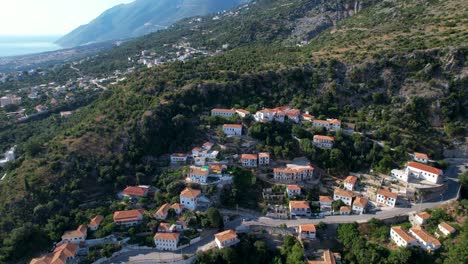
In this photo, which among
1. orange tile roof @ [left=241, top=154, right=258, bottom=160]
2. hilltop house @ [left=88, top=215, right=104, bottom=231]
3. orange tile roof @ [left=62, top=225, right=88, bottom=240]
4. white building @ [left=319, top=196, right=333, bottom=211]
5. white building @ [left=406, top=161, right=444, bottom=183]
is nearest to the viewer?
orange tile roof @ [left=62, top=225, right=88, bottom=240]

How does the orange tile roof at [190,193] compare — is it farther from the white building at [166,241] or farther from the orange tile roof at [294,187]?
the orange tile roof at [294,187]

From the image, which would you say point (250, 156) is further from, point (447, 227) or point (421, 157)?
point (447, 227)

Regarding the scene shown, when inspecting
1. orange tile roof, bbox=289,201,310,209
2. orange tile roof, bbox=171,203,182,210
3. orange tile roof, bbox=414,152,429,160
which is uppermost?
orange tile roof, bbox=414,152,429,160

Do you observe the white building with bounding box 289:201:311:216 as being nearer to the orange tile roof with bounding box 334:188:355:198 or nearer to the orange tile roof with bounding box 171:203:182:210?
the orange tile roof with bounding box 334:188:355:198

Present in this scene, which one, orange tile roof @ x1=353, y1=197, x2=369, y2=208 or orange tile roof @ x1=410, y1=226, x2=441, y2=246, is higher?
orange tile roof @ x1=353, y1=197, x2=369, y2=208

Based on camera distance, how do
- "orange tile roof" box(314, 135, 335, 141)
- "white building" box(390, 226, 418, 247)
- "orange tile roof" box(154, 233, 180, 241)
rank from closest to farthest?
"white building" box(390, 226, 418, 247) < "orange tile roof" box(154, 233, 180, 241) < "orange tile roof" box(314, 135, 335, 141)

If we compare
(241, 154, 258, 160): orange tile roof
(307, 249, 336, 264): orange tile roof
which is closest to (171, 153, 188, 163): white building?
(241, 154, 258, 160): orange tile roof

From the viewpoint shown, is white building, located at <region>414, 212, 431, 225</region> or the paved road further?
white building, located at <region>414, 212, 431, 225</region>
